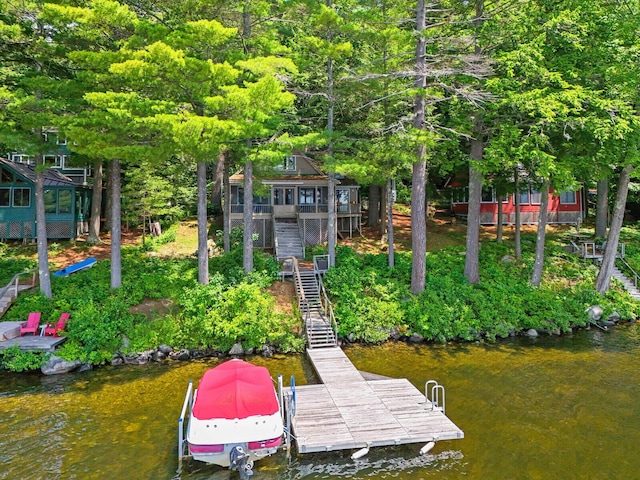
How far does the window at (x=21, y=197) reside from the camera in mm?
25141

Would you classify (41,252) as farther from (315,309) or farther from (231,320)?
(315,309)

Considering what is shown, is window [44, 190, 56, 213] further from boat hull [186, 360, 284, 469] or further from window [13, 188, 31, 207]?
boat hull [186, 360, 284, 469]

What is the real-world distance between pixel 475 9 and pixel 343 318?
14.9 metres

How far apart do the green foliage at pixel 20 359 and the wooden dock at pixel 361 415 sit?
8.59m

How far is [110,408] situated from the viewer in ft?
38.2

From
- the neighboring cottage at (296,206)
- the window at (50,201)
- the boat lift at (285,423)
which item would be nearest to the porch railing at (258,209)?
the neighboring cottage at (296,206)

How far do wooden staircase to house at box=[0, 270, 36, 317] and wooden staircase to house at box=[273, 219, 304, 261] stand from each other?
11.0 meters

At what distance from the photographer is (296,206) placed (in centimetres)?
2653

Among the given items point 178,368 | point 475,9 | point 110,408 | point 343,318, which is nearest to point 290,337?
point 343,318

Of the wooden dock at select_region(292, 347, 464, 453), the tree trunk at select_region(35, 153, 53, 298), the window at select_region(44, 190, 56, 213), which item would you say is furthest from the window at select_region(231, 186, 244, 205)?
the wooden dock at select_region(292, 347, 464, 453)

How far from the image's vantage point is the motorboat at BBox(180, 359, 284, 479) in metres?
8.70

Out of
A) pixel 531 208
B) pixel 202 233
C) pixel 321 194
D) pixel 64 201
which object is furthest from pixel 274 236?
pixel 531 208

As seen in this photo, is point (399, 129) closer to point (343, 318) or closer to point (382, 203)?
point (343, 318)

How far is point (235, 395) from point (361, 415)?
319 cm
